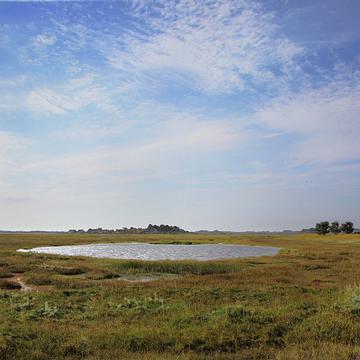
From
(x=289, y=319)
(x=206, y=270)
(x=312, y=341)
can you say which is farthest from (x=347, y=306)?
(x=206, y=270)

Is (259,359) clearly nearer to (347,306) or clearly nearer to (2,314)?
(347,306)

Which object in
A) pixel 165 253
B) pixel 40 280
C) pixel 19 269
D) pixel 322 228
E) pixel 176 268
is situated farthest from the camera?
pixel 322 228

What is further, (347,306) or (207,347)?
(347,306)

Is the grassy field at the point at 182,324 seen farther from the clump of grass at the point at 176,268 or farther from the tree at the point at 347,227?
the tree at the point at 347,227

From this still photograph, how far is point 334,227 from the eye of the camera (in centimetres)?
15600

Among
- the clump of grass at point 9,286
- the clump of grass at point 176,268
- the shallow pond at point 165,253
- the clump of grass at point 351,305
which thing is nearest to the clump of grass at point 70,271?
the clump of grass at point 176,268

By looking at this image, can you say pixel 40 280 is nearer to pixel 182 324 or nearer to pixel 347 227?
pixel 182 324

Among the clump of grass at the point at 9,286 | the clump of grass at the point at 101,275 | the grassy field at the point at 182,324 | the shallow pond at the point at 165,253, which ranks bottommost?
the shallow pond at the point at 165,253

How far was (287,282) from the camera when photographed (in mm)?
30219

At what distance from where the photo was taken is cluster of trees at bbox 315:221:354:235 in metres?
150

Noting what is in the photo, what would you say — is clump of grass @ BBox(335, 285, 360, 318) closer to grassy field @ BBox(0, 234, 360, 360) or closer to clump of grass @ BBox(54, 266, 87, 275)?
grassy field @ BBox(0, 234, 360, 360)

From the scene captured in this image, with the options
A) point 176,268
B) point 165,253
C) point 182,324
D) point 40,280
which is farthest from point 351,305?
point 165,253

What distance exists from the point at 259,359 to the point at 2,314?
11.0 meters

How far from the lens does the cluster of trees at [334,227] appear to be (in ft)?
494
